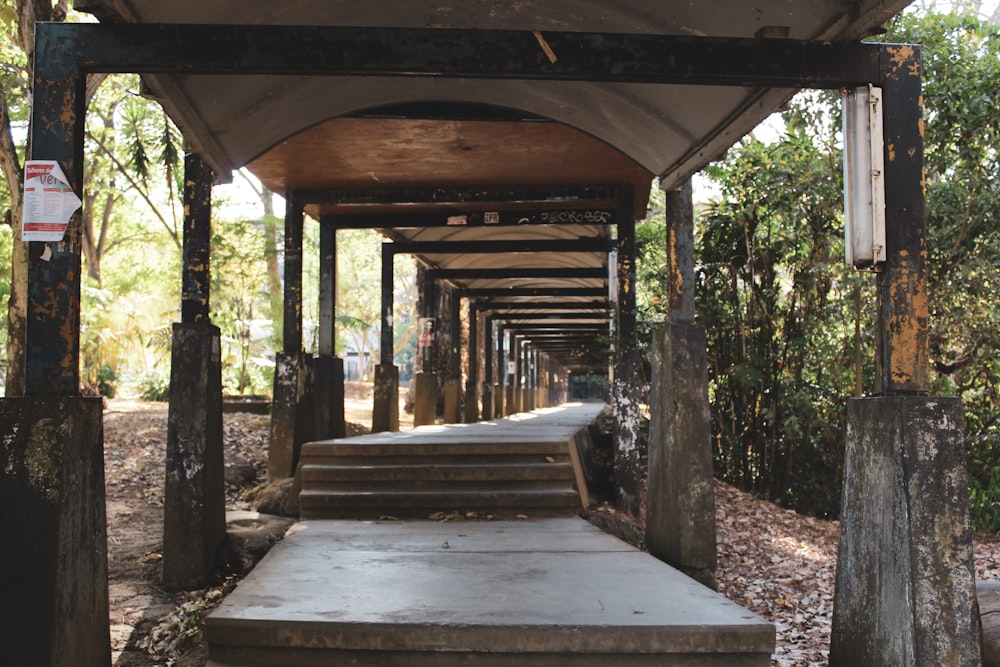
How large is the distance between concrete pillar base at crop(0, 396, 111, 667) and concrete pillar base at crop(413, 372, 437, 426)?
11.4 meters

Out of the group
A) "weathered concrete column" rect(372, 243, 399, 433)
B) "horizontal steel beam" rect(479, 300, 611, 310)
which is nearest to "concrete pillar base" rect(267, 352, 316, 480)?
"weathered concrete column" rect(372, 243, 399, 433)

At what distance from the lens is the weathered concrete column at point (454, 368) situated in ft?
59.1

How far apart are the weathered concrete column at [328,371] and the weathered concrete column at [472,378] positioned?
8191mm

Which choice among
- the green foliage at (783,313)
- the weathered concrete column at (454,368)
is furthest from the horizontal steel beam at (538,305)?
the green foliage at (783,313)

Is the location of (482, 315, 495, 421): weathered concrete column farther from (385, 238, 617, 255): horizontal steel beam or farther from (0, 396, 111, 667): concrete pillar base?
(0, 396, 111, 667): concrete pillar base

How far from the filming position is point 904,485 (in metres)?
4.03

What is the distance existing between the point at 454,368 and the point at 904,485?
14.8 meters

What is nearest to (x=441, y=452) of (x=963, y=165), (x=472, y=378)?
(x=963, y=165)

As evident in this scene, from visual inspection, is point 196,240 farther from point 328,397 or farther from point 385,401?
point 385,401

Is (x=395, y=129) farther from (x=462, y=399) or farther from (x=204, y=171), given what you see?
(x=462, y=399)

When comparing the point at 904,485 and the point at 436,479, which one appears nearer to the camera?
the point at 904,485

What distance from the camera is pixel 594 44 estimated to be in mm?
4637

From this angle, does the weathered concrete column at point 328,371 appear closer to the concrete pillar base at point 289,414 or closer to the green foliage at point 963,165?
the concrete pillar base at point 289,414

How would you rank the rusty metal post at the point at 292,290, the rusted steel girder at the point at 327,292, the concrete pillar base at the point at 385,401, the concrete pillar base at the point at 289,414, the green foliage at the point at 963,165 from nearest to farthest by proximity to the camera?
the concrete pillar base at the point at 289,414, the rusty metal post at the point at 292,290, the green foliage at the point at 963,165, the rusted steel girder at the point at 327,292, the concrete pillar base at the point at 385,401
